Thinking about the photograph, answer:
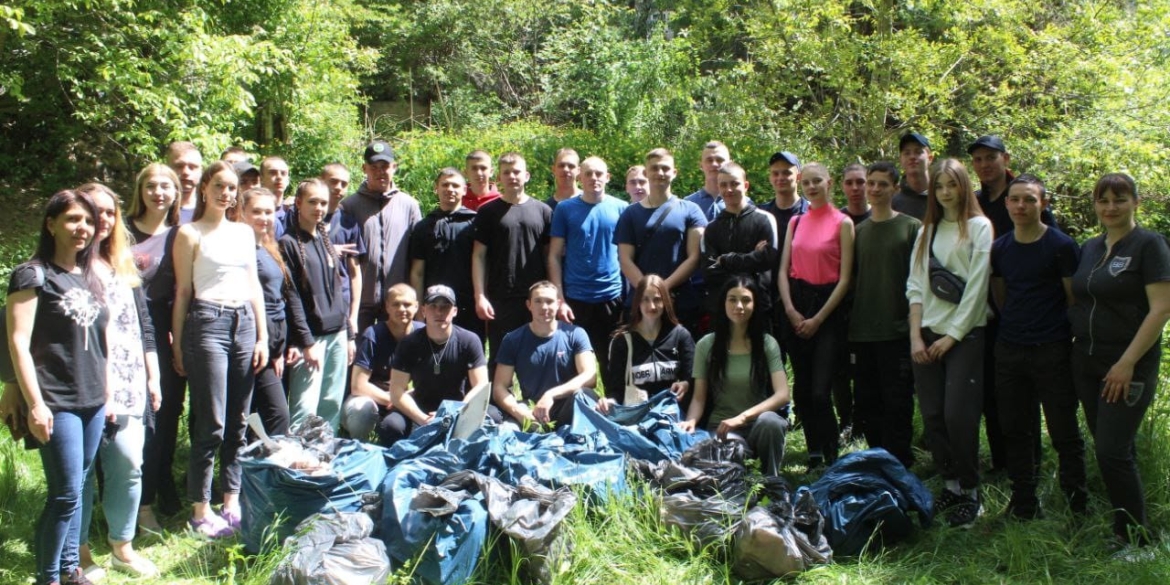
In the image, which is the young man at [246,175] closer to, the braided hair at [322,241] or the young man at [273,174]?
the young man at [273,174]

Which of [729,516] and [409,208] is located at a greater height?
[409,208]

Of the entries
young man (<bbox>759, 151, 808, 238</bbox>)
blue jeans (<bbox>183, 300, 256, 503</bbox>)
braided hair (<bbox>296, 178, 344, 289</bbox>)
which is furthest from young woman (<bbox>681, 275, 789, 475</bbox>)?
blue jeans (<bbox>183, 300, 256, 503</bbox>)

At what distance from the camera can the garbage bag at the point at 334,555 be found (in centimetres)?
A: 333

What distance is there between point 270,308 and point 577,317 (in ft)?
6.00

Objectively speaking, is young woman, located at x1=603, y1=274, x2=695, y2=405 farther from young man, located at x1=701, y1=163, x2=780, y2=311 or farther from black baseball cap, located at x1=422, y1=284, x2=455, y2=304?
black baseball cap, located at x1=422, y1=284, x2=455, y2=304

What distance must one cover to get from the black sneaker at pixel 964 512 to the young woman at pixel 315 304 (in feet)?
10.6

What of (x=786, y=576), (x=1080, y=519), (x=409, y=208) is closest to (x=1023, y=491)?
(x=1080, y=519)

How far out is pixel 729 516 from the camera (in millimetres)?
3770

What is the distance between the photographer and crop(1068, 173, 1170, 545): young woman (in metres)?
3.60

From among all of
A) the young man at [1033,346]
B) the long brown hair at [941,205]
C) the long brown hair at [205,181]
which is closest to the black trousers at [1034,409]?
the young man at [1033,346]

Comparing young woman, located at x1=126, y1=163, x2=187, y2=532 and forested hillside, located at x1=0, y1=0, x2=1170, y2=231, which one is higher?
forested hillside, located at x1=0, y1=0, x2=1170, y2=231

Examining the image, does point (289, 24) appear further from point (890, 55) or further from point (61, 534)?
point (61, 534)

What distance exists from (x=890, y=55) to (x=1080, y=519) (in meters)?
5.96

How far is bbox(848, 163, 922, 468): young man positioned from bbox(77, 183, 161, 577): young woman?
136 inches
